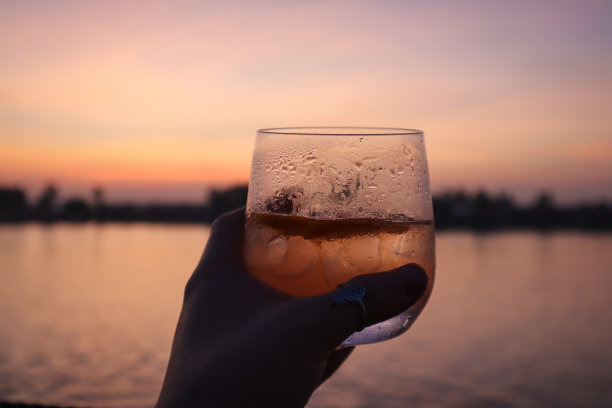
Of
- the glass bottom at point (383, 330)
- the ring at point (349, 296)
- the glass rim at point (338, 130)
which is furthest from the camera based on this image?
the glass rim at point (338, 130)

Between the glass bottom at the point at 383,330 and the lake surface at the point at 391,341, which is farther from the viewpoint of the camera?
the lake surface at the point at 391,341

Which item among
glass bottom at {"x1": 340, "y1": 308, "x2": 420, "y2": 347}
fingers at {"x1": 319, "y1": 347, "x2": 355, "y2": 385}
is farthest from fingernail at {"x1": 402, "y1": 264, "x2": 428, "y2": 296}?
fingers at {"x1": 319, "y1": 347, "x2": 355, "y2": 385}

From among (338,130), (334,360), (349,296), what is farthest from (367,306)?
(334,360)

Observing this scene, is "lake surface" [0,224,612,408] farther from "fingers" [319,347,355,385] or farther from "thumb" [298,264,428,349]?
"thumb" [298,264,428,349]

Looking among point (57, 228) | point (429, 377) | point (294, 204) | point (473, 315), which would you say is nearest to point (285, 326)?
point (294, 204)

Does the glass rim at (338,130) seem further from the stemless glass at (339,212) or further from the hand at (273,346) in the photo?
the hand at (273,346)

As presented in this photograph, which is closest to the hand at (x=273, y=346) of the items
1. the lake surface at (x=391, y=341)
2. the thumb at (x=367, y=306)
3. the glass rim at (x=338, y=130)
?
the thumb at (x=367, y=306)

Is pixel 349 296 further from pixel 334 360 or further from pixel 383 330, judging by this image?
pixel 334 360

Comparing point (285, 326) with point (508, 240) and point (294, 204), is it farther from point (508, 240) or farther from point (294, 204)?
point (508, 240)
